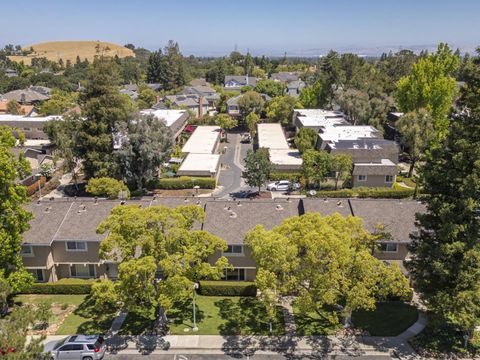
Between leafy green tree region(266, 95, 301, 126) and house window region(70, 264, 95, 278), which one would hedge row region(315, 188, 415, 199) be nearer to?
house window region(70, 264, 95, 278)

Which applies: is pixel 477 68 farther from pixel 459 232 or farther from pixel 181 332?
pixel 181 332

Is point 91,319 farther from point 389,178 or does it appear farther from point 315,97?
point 315,97

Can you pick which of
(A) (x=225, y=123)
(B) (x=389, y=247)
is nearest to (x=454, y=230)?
(B) (x=389, y=247)

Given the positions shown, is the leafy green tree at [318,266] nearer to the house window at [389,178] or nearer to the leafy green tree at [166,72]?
the house window at [389,178]

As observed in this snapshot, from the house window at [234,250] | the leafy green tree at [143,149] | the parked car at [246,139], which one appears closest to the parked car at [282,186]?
the leafy green tree at [143,149]

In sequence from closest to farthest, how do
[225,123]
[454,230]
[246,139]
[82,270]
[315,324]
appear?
1. [454,230]
2. [315,324]
3. [82,270]
4. [246,139]
5. [225,123]

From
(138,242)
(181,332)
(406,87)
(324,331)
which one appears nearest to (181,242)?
(138,242)
